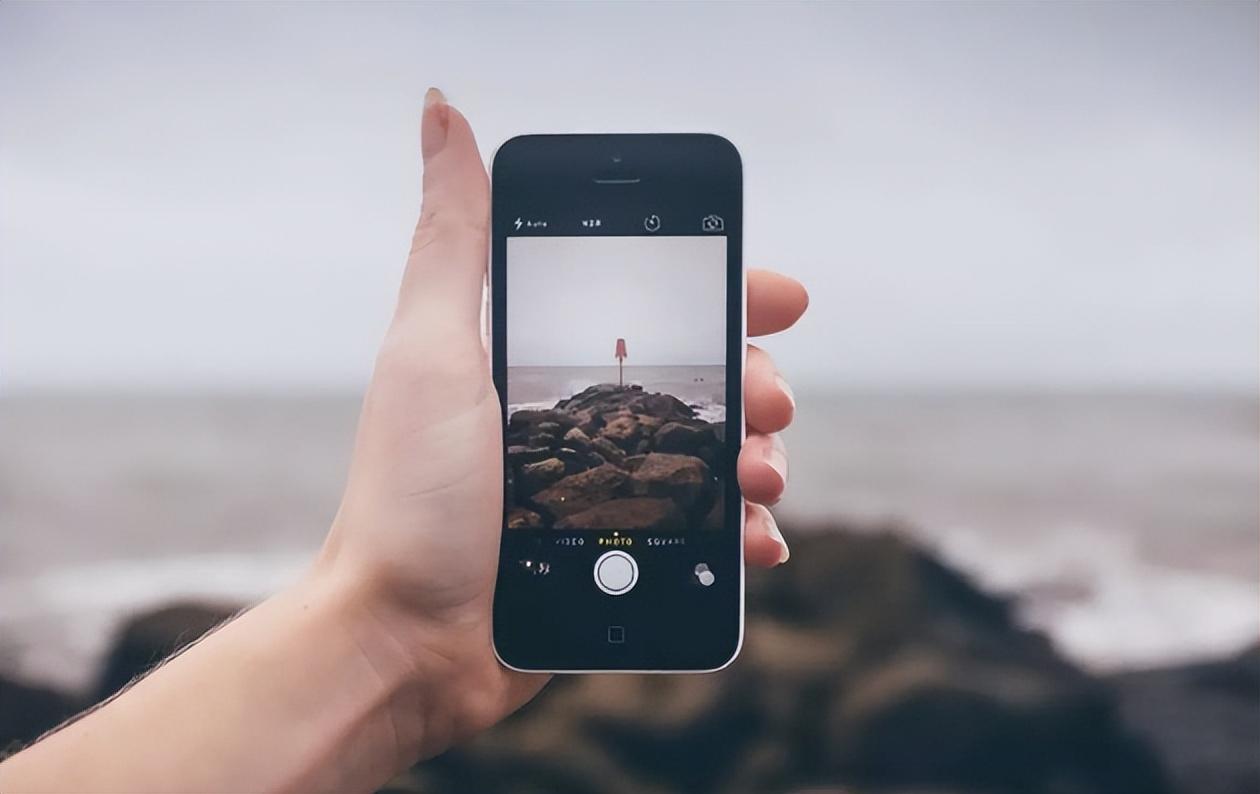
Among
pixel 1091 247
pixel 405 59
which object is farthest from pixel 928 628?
pixel 405 59

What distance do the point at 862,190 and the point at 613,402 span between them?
9.6 inches

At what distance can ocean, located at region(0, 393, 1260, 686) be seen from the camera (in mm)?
684

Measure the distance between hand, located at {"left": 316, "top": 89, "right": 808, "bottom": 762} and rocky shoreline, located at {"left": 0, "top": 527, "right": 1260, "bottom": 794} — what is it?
0.37 ft

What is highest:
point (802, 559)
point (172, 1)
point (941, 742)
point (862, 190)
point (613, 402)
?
point (172, 1)

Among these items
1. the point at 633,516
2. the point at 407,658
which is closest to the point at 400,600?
the point at 407,658

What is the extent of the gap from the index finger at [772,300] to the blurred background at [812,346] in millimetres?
59

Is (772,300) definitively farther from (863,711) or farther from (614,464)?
(863,711)

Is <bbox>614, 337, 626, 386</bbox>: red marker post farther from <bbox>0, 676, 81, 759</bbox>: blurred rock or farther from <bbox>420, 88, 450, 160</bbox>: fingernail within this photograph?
<bbox>0, 676, 81, 759</bbox>: blurred rock

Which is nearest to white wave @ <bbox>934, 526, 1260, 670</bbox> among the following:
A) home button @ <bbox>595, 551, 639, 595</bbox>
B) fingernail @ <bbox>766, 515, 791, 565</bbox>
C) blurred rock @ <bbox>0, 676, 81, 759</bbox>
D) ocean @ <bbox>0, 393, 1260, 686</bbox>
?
ocean @ <bbox>0, 393, 1260, 686</bbox>

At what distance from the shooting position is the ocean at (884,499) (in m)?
0.68

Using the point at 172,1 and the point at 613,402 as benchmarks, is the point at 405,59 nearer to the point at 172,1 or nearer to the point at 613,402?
the point at 172,1

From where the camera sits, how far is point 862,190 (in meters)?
0.67

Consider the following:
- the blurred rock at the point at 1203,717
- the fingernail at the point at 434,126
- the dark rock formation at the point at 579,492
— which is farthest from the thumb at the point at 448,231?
the blurred rock at the point at 1203,717

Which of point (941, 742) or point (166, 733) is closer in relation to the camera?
point (166, 733)
